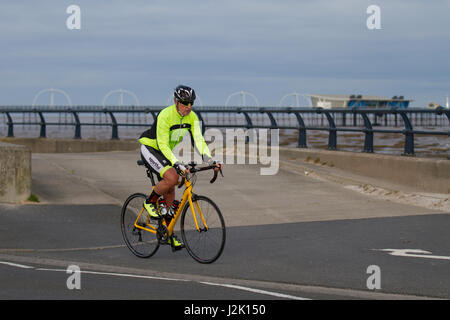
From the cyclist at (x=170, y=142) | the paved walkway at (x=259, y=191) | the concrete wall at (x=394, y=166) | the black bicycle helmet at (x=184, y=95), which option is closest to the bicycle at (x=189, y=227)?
the cyclist at (x=170, y=142)

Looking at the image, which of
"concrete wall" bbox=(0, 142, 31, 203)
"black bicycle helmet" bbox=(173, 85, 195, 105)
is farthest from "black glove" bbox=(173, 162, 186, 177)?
"concrete wall" bbox=(0, 142, 31, 203)

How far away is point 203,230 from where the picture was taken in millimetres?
8664

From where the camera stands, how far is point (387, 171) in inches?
630

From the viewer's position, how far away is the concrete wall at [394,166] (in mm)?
14617

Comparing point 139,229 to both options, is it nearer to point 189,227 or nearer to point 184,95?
point 189,227

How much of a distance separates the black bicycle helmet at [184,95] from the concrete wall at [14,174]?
16.0 ft

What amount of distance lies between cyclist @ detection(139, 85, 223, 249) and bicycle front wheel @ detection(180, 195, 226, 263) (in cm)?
30

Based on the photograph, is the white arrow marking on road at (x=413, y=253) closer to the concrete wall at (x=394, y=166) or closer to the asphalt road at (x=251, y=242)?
the asphalt road at (x=251, y=242)

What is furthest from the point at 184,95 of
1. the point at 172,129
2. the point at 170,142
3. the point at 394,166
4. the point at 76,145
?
the point at 76,145

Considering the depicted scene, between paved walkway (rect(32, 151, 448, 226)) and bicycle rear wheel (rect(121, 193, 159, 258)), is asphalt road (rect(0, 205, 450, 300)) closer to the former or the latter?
bicycle rear wheel (rect(121, 193, 159, 258))

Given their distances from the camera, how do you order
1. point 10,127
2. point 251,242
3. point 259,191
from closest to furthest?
point 251,242
point 259,191
point 10,127

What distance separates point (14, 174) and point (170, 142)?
4640mm
